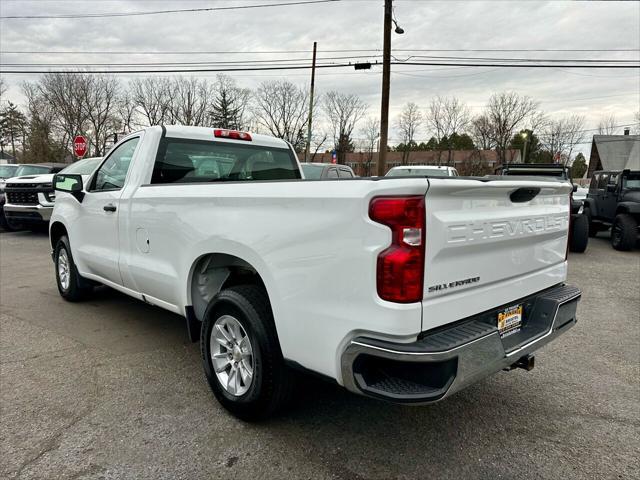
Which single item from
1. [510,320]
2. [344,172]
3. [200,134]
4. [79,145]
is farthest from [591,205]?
[79,145]

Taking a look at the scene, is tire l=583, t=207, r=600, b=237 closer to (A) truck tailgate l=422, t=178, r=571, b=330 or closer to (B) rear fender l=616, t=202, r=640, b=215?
Result: (B) rear fender l=616, t=202, r=640, b=215

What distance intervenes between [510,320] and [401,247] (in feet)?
3.47

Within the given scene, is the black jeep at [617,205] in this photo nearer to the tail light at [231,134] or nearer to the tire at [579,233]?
the tire at [579,233]

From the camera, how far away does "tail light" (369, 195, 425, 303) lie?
195 centimetres

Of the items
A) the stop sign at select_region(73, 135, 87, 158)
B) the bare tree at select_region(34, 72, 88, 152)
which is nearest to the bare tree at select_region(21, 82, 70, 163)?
the bare tree at select_region(34, 72, 88, 152)

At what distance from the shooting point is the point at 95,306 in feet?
17.5

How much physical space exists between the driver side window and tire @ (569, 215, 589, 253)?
9.39 m

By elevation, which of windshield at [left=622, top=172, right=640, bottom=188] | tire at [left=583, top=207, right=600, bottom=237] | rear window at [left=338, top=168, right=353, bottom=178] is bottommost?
tire at [left=583, top=207, right=600, bottom=237]

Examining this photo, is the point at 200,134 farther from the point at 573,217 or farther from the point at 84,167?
the point at 573,217

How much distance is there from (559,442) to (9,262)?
8.95 meters

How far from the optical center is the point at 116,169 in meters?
4.25

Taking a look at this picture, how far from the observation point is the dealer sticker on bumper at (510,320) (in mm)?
2516

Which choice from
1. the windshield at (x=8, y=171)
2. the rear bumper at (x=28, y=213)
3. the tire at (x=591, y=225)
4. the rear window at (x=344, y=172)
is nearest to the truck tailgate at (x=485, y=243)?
the rear window at (x=344, y=172)

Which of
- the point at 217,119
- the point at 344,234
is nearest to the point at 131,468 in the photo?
the point at 344,234
